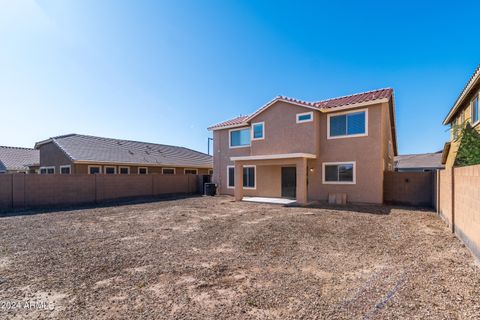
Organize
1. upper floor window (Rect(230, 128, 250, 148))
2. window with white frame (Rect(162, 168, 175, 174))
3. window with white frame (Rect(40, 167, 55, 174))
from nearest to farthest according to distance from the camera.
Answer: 1. upper floor window (Rect(230, 128, 250, 148))
2. window with white frame (Rect(40, 167, 55, 174))
3. window with white frame (Rect(162, 168, 175, 174))

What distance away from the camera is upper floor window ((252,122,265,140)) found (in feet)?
52.2

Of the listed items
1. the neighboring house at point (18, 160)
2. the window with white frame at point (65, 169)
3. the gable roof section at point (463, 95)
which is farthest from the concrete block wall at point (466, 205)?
the neighboring house at point (18, 160)


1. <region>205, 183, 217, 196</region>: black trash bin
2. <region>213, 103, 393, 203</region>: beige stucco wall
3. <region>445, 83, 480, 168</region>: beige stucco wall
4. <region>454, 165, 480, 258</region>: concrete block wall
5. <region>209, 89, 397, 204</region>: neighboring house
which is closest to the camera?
<region>454, 165, 480, 258</region>: concrete block wall

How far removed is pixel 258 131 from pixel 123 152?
1387cm

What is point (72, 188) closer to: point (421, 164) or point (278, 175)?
point (278, 175)

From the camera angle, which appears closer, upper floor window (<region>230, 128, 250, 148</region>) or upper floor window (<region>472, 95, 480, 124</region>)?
upper floor window (<region>472, 95, 480, 124</region>)

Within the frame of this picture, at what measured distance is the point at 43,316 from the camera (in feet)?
10.3

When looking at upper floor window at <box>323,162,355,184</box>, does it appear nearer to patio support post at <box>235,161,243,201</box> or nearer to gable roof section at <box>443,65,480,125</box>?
patio support post at <box>235,161,243,201</box>

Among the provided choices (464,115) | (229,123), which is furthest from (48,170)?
(464,115)

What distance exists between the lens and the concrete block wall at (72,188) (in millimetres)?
12844

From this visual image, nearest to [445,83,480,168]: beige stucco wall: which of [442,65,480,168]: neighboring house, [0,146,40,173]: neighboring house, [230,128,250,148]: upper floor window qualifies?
[442,65,480,168]: neighboring house

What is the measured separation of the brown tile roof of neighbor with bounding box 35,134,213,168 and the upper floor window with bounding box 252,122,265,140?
37.5ft

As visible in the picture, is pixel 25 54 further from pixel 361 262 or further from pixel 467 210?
pixel 467 210

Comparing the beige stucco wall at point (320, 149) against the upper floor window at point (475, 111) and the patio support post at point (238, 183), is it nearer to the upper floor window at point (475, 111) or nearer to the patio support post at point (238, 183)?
the patio support post at point (238, 183)
